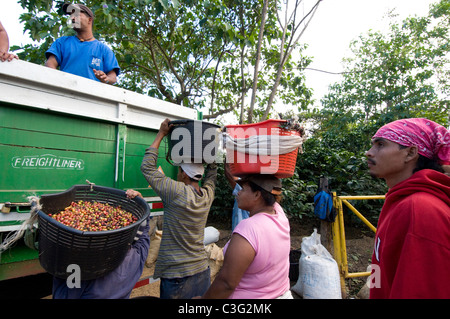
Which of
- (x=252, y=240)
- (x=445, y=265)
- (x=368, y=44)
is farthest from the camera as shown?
(x=368, y=44)

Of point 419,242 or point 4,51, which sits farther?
point 4,51

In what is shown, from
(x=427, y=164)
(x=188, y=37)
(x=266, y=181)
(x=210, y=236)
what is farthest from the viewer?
(x=188, y=37)

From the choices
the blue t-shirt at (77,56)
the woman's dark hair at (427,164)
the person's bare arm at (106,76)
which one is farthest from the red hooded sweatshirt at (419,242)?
the blue t-shirt at (77,56)

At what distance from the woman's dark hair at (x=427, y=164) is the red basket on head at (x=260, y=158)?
709mm

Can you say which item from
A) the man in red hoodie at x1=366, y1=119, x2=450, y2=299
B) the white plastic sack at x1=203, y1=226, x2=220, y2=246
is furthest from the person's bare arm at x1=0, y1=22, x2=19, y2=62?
the white plastic sack at x1=203, y1=226, x2=220, y2=246

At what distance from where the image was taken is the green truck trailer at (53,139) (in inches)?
66.3

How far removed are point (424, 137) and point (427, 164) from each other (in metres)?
0.13

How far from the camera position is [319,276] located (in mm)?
2951

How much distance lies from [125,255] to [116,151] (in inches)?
38.2

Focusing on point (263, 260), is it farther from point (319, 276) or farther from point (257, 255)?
point (319, 276)

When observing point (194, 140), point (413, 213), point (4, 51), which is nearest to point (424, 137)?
point (413, 213)

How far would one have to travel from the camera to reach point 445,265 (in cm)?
90
